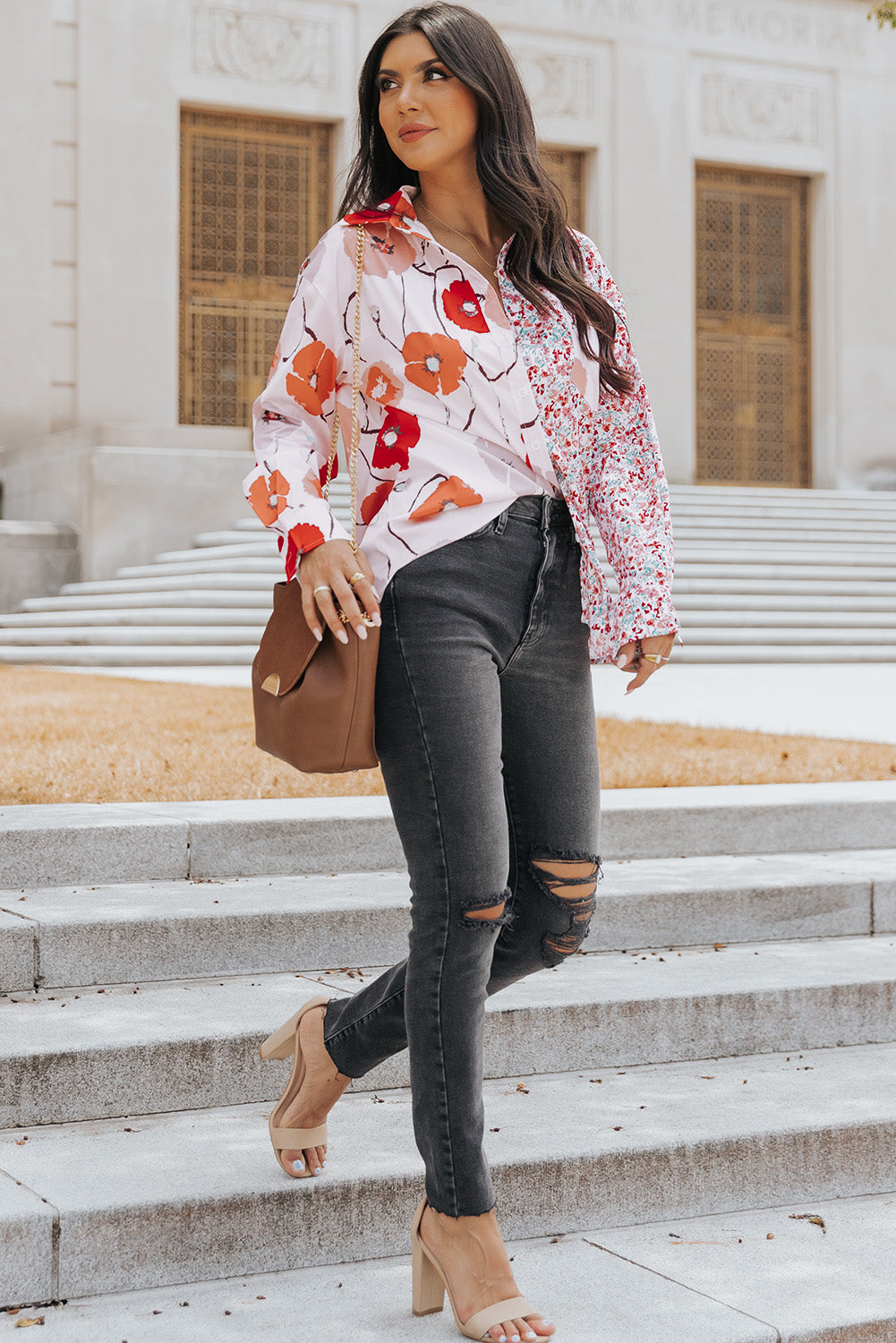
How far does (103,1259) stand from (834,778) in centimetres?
394

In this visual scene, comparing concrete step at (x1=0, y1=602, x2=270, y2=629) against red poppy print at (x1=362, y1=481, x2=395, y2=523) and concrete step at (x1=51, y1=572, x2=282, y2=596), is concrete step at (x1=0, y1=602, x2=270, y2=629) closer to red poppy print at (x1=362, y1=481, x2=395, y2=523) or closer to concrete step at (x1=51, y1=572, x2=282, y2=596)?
concrete step at (x1=51, y1=572, x2=282, y2=596)

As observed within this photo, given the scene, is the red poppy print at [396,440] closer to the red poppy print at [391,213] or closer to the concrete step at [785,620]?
the red poppy print at [391,213]

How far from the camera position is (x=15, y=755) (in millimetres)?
5898

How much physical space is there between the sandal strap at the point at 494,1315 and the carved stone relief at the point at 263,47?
20830 mm

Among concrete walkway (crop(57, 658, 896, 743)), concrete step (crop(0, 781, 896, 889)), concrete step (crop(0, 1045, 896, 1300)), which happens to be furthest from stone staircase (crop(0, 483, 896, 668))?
concrete step (crop(0, 1045, 896, 1300))

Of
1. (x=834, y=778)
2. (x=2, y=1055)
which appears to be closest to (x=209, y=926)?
(x=2, y=1055)

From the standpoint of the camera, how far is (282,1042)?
2.77 m

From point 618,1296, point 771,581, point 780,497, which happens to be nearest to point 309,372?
point 618,1296

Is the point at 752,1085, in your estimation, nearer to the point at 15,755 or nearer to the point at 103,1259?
the point at 103,1259

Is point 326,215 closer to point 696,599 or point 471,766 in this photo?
point 696,599

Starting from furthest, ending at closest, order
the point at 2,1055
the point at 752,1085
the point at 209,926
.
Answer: the point at 209,926
the point at 752,1085
the point at 2,1055

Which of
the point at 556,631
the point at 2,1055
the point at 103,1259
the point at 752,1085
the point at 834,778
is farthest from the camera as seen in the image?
the point at 834,778

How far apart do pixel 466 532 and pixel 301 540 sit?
247 millimetres

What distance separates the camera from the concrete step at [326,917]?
3.55 metres
